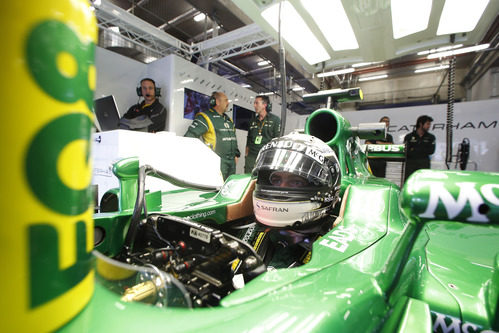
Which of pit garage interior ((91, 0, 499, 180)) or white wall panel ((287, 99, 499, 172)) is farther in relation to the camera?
white wall panel ((287, 99, 499, 172))

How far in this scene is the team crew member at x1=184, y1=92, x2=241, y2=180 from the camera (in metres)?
4.02

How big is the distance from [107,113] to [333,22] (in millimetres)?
2999

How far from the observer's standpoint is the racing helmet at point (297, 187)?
1.05 metres

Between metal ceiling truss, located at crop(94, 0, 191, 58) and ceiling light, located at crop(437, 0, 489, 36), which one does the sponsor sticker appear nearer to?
ceiling light, located at crop(437, 0, 489, 36)

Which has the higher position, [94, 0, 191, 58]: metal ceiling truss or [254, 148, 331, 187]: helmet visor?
[94, 0, 191, 58]: metal ceiling truss

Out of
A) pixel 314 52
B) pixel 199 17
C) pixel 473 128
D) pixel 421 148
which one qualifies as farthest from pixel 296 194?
pixel 473 128

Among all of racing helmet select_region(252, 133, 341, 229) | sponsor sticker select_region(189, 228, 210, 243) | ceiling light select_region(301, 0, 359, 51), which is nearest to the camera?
sponsor sticker select_region(189, 228, 210, 243)

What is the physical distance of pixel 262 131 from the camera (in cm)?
419

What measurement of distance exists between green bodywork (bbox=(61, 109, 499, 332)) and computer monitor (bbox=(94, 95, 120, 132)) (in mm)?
2704

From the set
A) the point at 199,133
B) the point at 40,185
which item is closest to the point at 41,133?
the point at 40,185

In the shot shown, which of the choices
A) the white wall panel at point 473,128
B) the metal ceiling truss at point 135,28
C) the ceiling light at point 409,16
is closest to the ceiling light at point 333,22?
the ceiling light at point 409,16

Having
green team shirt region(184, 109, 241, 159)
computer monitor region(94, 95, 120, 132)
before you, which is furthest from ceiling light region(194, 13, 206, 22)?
computer monitor region(94, 95, 120, 132)

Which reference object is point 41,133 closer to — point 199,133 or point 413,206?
point 413,206

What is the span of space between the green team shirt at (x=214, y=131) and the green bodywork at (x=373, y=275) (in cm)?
293
